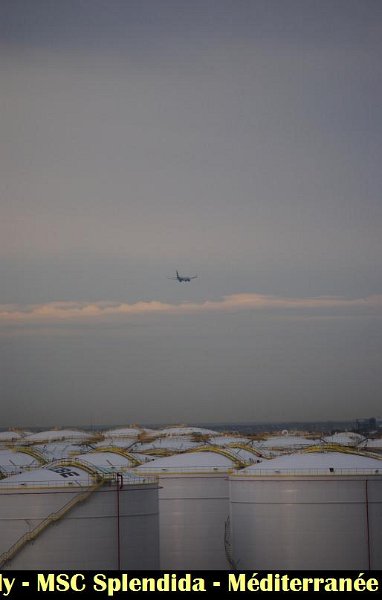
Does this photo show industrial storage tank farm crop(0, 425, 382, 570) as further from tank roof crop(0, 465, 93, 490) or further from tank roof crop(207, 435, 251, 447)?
tank roof crop(207, 435, 251, 447)

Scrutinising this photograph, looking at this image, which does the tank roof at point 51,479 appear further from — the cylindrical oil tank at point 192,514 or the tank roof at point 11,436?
the tank roof at point 11,436

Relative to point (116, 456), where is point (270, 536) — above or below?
below

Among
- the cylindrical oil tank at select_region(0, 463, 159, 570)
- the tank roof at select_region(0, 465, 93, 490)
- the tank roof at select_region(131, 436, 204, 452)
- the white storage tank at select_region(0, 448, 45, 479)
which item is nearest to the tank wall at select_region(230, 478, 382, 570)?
the cylindrical oil tank at select_region(0, 463, 159, 570)

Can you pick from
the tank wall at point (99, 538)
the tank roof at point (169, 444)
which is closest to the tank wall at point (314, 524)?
the tank wall at point (99, 538)

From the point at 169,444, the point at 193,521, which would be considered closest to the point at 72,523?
the point at 193,521
